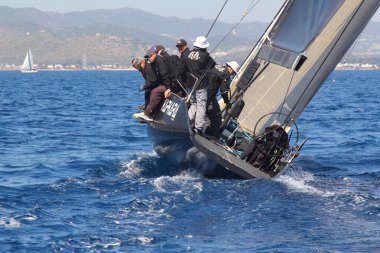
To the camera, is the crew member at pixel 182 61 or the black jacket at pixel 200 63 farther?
the crew member at pixel 182 61

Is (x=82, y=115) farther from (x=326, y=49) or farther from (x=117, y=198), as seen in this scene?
(x=117, y=198)

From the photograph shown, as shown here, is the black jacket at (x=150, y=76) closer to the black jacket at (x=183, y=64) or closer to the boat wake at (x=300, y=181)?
the black jacket at (x=183, y=64)

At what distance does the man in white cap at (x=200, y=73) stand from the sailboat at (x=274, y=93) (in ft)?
0.87

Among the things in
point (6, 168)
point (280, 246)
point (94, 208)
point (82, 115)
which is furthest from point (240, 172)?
point (82, 115)

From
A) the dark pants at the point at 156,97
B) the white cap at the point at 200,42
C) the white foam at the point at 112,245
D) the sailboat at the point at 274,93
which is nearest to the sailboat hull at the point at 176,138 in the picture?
the sailboat at the point at 274,93

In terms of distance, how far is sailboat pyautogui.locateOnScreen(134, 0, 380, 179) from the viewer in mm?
12211

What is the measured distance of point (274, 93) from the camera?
14875 mm

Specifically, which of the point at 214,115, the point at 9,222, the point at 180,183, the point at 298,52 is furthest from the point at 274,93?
the point at 9,222

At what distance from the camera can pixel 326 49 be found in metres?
14.0

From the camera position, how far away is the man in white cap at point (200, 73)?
12711 mm

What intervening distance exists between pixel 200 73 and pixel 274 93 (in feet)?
8.29

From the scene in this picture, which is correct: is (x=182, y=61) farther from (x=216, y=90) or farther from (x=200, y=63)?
(x=216, y=90)

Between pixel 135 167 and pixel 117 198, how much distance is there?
3509mm

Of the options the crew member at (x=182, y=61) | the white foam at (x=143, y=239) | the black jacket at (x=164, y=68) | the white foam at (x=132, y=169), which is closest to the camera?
the white foam at (x=143, y=239)
